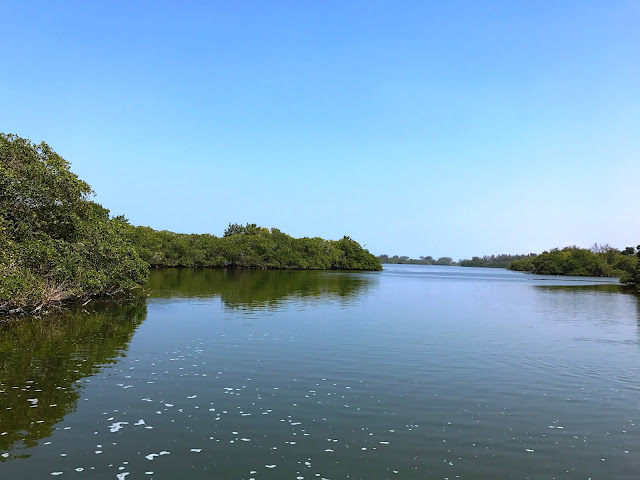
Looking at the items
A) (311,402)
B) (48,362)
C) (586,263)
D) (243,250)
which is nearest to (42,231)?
(48,362)

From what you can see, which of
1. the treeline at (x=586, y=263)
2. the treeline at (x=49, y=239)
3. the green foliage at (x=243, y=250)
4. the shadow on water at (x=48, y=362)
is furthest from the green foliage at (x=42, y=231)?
the treeline at (x=586, y=263)

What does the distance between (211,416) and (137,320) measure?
18303 mm

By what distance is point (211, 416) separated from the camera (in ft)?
38.7

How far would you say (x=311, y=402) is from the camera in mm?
13227

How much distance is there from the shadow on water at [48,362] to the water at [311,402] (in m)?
0.07

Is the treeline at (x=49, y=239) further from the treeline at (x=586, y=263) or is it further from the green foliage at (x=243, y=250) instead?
the treeline at (x=586, y=263)

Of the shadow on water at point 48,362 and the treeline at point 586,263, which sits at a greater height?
the treeline at point 586,263

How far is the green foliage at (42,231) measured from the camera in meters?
24.1

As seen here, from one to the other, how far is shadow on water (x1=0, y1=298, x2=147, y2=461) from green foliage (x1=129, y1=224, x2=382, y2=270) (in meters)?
78.4

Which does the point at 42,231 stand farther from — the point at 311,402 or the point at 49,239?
the point at 311,402

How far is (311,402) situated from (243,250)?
11741 cm

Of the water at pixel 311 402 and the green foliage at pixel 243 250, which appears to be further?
the green foliage at pixel 243 250

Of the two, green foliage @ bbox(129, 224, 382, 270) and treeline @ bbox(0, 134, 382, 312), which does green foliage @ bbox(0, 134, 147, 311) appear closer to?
treeline @ bbox(0, 134, 382, 312)

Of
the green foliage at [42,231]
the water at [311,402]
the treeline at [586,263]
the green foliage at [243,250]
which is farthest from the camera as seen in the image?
the treeline at [586,263]
